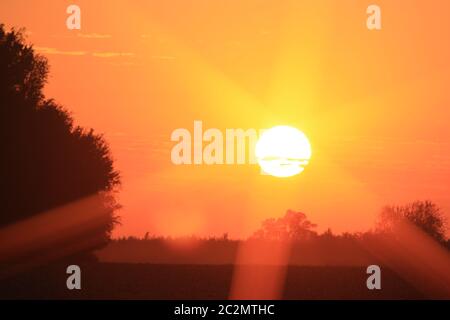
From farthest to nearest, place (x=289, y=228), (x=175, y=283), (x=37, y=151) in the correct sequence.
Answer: (x=289, y=228), (x=37, y=151), (x=175, y=283)

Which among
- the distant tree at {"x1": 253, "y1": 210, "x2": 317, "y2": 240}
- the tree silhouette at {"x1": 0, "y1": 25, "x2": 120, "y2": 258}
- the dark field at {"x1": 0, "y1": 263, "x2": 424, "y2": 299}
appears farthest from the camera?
the distant tree at {"x1": 253, "y1": 210, "x2": 317, "y2": 240}

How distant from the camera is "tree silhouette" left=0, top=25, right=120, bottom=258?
53.7m

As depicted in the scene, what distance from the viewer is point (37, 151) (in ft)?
181

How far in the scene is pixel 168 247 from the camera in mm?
62469

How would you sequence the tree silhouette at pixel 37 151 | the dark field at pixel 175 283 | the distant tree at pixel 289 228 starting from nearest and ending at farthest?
the dark field at pixel 175 283 < the tree silhouette at pixel 37 151 < the distant tree at pixel 289 228

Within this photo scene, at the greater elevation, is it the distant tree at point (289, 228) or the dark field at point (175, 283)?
the distant tree at point (289, 228)

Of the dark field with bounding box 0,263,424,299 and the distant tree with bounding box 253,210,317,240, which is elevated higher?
the distant tree with bounding box 253,210,317,240

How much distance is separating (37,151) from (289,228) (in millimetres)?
30683

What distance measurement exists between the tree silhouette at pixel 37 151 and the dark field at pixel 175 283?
397cm

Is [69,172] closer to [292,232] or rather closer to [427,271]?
[427,271]

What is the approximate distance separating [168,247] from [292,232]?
1835cm

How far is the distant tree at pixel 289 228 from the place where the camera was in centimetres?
7556

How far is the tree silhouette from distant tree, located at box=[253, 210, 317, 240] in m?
16.7
